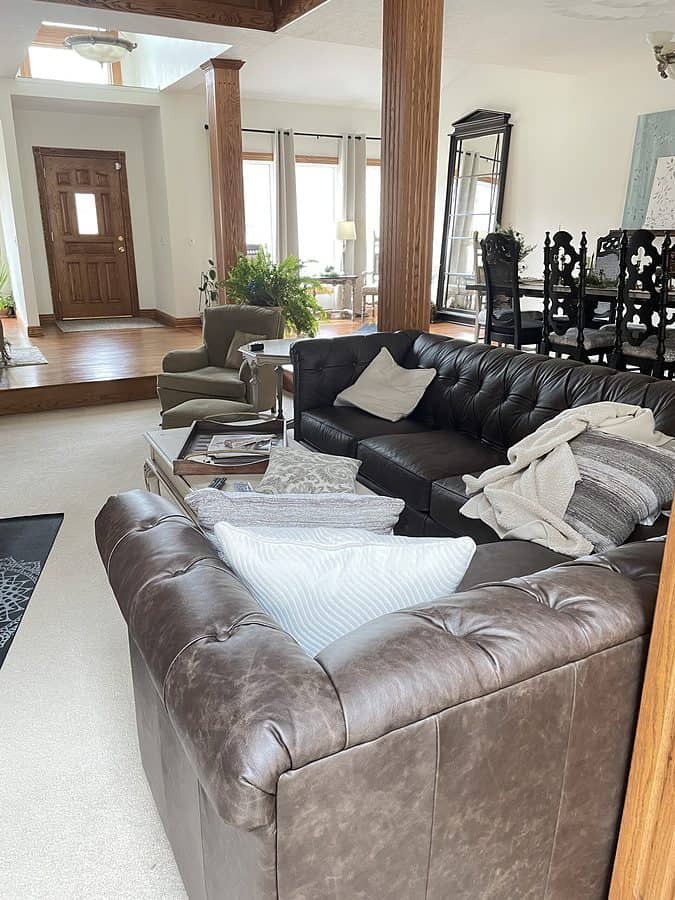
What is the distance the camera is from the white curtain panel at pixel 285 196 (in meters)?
9.20

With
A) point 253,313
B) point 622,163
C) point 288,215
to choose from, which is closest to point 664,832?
point 253,313

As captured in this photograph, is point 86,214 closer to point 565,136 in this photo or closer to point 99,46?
point 99,46

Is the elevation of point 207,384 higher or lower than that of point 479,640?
lower

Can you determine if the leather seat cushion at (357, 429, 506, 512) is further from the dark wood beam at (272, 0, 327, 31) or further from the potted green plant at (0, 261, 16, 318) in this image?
the potted green plant at (0, 261, 16, 318)

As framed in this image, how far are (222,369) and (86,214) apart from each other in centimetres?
537

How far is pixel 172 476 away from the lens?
114 inches

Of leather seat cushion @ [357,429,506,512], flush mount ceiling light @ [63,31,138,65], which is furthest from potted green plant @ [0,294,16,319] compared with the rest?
leather seat cushion @ [357,429,506,512]

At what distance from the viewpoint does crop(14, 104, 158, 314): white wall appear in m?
8.51

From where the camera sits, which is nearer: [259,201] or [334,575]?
[334,575]

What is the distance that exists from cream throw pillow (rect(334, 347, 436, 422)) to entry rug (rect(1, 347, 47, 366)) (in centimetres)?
380

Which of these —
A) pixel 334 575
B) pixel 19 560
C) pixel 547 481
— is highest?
pixel 334 575

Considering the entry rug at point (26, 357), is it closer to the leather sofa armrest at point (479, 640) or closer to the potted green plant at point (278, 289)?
the potted green plant at point (278, 289)

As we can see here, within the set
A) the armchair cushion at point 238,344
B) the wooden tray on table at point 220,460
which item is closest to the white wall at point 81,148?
the armchair cushion at point 238,344

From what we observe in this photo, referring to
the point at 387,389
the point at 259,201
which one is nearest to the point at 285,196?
the point at 259,201
